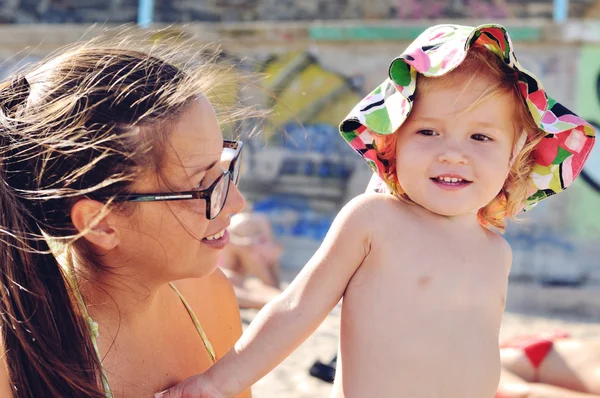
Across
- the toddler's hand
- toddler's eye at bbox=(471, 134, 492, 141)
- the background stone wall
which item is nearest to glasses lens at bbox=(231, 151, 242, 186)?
the toddler's hand

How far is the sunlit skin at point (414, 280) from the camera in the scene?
189 centimetres

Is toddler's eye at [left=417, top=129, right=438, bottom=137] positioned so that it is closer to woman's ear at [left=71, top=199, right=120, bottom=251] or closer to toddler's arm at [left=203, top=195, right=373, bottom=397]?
toddler's arm at [left=203, top=195, right=373, bottom=397]

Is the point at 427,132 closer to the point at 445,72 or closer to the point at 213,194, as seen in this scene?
the point at 445,72

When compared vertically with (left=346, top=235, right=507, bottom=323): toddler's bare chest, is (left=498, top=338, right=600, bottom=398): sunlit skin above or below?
below

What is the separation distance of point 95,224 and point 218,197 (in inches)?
11.3

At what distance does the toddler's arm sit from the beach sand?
241 centimetres

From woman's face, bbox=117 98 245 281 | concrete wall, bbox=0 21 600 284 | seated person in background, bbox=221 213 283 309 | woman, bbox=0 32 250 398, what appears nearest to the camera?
woman, bbox=0 32 250 398

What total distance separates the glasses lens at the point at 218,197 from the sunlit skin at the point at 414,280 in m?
0.28

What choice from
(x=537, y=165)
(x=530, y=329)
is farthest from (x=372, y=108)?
(x=530, y=329)

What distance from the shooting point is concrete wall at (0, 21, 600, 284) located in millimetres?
8562

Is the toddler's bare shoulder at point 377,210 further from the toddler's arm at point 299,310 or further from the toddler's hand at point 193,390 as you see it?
the toddler's hand at point 193,390

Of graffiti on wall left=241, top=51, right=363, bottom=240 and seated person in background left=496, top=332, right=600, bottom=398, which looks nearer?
seated person in background left=496, top=332, right=600, bottom=398

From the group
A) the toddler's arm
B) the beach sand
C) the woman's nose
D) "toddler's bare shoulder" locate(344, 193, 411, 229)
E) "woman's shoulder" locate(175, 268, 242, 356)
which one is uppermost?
the woman's nose

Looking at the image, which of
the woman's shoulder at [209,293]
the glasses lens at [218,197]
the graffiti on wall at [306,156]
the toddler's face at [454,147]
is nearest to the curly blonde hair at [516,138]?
the toddler's face at [454,147]
